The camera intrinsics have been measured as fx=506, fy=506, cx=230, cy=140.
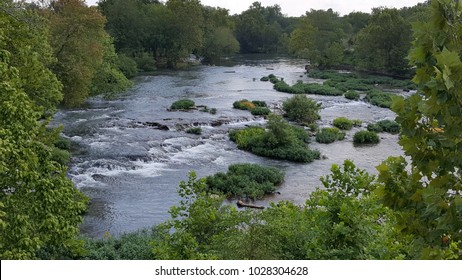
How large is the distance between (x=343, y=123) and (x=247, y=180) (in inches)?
560

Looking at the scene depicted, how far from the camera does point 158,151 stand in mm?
27109

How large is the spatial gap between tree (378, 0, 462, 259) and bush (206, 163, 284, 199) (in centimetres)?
→ 1595

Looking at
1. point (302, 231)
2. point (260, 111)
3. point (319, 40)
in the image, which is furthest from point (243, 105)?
point (319, 40)

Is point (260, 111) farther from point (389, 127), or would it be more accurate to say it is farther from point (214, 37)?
point (214, 37)

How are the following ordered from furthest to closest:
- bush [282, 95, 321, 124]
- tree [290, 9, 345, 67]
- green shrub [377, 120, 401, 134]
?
tree [290, 9, 345, 67]
bush [282, 95, 321, 124]
green shrub [377, 120, 401, 134]

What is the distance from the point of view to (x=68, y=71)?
2944 centimetres

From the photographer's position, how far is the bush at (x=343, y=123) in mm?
34125

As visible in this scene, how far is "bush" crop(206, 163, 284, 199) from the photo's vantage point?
21.5 m

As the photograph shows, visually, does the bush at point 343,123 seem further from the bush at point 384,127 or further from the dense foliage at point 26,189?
the dense foliage at point 26,189

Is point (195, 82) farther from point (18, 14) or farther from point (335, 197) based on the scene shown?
→ point (335, 197)

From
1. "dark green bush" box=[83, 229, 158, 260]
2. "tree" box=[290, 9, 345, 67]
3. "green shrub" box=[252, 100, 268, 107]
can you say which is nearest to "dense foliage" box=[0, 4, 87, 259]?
"dark green bush" box=[83, 229, 158, 260]

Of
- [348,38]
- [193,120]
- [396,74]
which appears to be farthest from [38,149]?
[348,38]

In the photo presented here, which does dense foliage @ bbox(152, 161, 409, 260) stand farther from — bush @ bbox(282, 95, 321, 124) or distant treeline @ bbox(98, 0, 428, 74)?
distant treeline @ bbox(98, 0, 428, 74)

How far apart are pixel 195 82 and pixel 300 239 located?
46.4 m
